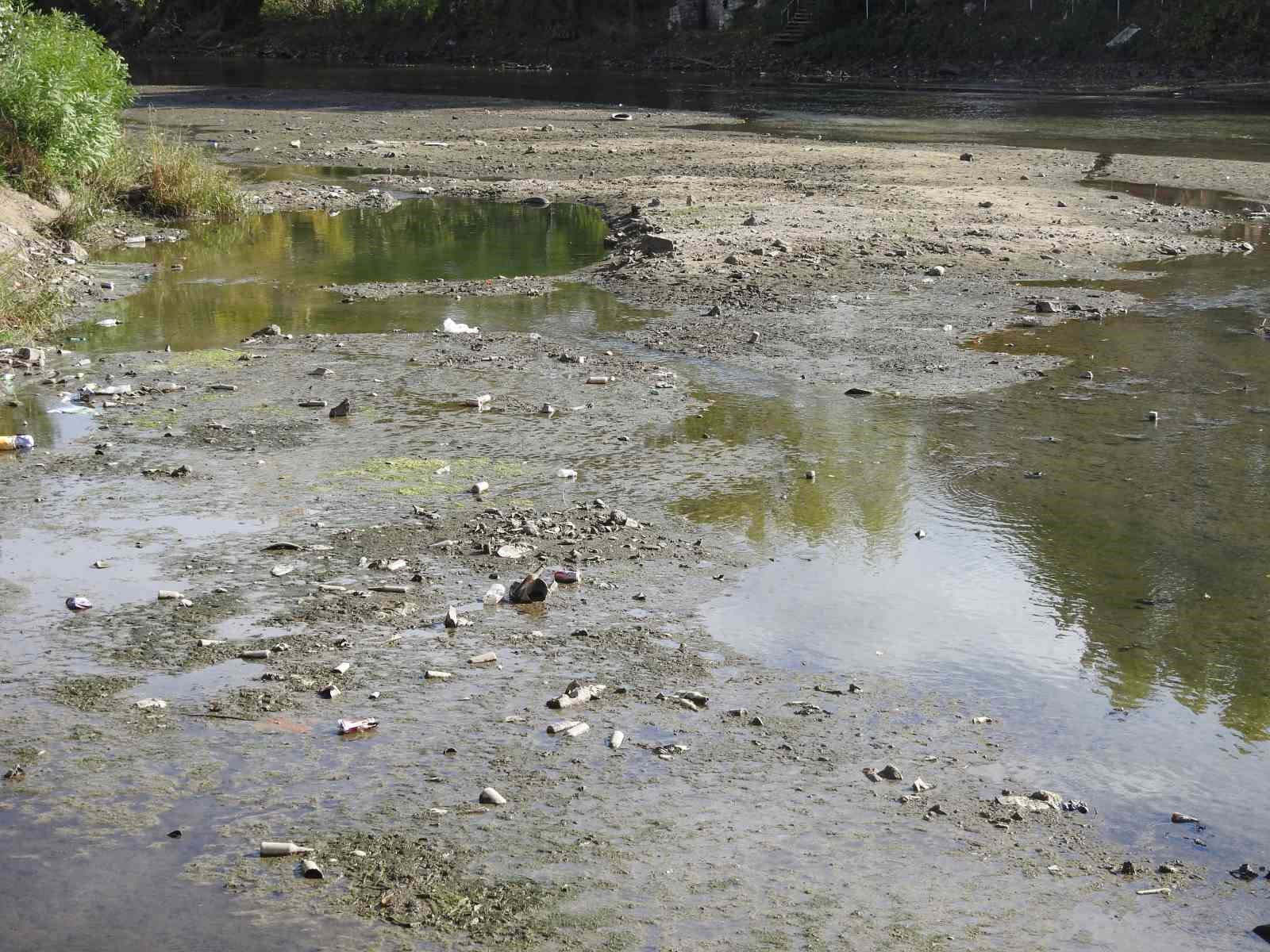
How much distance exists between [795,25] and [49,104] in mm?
32543

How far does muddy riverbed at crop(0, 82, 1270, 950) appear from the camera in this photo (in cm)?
378

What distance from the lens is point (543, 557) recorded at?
19.4ft

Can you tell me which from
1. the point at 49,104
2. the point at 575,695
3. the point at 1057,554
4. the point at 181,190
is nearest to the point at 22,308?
the point at 49,104

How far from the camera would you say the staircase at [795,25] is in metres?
42.3

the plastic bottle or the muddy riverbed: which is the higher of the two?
the muddy riverbed

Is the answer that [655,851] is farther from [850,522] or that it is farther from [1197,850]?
[850,522]

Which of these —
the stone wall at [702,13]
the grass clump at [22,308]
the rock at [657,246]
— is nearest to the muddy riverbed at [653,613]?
the grass clump at [22,308]

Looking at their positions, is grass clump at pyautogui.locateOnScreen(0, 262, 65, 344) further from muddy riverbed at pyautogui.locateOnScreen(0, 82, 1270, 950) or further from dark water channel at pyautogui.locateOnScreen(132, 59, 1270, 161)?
dark water channel at pyautogui.locateOnScreen(132, 59, 1270, 161)

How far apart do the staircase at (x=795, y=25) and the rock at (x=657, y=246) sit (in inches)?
1246

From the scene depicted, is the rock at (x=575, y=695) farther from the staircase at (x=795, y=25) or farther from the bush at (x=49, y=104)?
the staircase at (x=795, y=25)

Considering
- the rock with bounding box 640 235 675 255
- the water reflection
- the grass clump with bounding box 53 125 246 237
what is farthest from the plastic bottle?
the grass clump with bounding box 53 125 246 237

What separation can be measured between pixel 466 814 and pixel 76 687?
5.33 ft

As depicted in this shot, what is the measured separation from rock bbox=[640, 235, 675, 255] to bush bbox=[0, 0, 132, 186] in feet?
19.1

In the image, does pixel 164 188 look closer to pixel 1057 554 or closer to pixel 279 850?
pixel 1057 554
